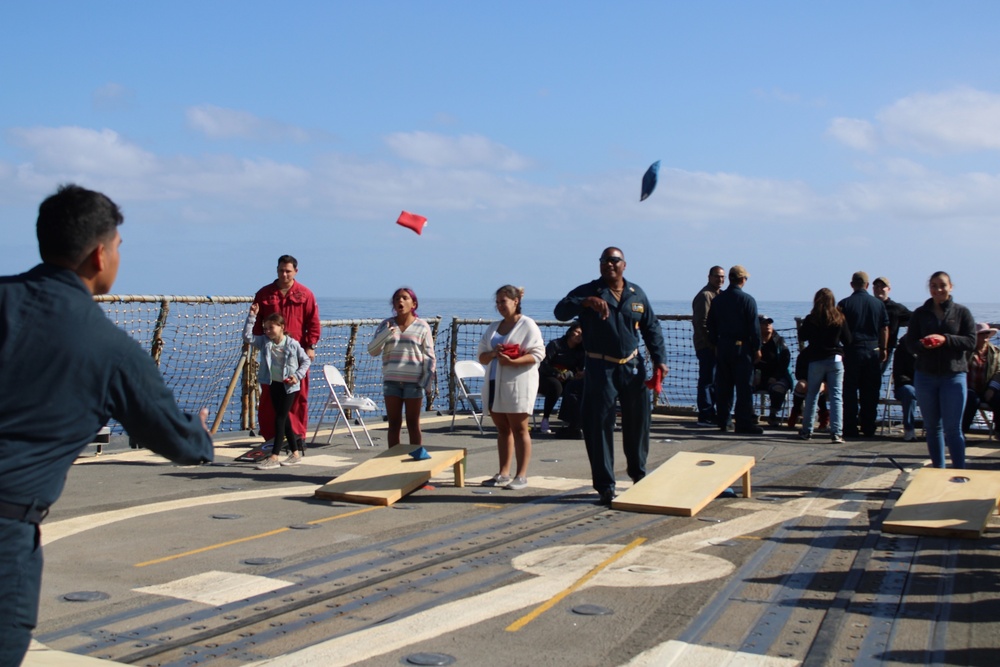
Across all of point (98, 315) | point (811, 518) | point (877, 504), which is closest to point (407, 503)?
point (811, 518)

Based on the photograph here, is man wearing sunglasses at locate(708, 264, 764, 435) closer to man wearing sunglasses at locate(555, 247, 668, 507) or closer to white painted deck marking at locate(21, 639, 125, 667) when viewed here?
man wearing sunglasses at locate(555, 247, 668, 507)

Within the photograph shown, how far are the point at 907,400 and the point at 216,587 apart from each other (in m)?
10.0

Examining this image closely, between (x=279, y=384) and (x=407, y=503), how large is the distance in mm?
2657

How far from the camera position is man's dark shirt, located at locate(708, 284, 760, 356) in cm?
1384

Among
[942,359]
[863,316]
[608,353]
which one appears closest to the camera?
[608,353]

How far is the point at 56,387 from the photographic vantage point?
2.76 metres

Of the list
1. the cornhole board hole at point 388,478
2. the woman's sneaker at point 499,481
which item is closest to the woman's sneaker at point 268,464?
the cornhole board hole at point 388,478

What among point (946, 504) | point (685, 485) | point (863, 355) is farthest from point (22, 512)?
point (863, 355)

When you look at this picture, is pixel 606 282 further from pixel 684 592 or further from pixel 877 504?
pixel 684 592

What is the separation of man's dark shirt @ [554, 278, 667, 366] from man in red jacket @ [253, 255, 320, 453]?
356 cm

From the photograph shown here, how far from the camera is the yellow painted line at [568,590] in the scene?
16.8ft

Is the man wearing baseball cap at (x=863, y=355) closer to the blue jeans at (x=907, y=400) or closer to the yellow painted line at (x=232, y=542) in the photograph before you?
the blue jeans at (x=907, y=400)

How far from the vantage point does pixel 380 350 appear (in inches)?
405

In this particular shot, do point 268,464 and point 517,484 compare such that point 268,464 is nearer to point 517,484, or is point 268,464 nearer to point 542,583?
point 517,484
